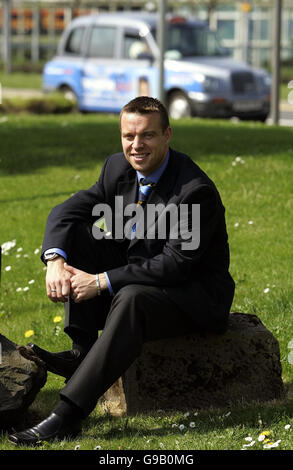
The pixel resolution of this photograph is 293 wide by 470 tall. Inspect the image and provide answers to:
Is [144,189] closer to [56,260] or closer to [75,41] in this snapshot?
[56,260]

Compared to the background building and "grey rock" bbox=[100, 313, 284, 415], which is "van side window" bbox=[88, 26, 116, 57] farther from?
"grey rock" bbox=[100, 313, 284, 415]

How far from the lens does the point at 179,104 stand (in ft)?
55.7

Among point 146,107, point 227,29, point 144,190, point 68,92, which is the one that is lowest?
point 227,29

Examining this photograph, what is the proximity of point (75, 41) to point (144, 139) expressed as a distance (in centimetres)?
1501

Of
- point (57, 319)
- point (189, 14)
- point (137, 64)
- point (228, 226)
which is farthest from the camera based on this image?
point (189, 14)

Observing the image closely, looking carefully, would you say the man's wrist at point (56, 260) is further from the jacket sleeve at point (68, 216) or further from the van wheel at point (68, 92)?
the van wheel at point (68, 92)

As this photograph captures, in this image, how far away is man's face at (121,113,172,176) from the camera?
14.7 ft

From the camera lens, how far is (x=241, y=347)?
4.64 m

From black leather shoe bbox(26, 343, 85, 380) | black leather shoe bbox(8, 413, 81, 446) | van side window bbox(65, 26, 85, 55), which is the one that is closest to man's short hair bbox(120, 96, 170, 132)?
black leather shoe bbox(26, 343, 85, 380)

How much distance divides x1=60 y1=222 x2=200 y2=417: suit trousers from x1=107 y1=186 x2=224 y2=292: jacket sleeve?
0.20ft

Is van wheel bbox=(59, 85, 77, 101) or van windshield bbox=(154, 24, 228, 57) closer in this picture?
van windshield bbox=(154, 24, 228, 57)

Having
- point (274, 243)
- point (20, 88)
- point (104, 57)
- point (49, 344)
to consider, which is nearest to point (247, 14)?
point (20, 88)

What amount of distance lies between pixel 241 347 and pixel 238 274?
2136 millimetres

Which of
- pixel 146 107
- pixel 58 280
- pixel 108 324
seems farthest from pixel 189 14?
pixel 108 324
